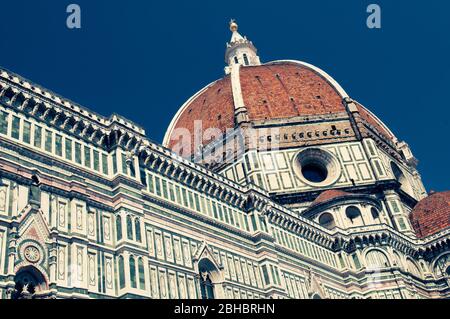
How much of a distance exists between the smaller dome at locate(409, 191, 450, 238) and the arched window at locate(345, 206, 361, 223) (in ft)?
33.7

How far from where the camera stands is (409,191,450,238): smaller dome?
179ft

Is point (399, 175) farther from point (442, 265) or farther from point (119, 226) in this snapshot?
point (119, 226)

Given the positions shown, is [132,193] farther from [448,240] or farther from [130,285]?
→ [448,240]

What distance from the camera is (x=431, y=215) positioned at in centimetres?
5600

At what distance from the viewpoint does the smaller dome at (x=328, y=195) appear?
49.6 meters

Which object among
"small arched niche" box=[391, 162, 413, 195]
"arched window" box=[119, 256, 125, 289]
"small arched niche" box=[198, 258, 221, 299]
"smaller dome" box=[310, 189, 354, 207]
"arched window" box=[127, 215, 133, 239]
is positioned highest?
"small arched niche" box=[391, 162, 413, 195]

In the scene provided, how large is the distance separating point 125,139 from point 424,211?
134 feet

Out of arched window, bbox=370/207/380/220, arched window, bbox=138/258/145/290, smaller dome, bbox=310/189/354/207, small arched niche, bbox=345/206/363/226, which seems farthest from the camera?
arched window, bbox=370/207/380/220

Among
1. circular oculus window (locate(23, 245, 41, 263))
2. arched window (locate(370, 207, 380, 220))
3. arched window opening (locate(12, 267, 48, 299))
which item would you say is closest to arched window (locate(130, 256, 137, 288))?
arched window opening (locate(12, 267, 48, 299))

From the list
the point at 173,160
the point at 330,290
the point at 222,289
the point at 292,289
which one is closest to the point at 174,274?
the point at 222,289

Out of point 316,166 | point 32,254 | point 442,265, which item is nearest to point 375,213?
point 442,265

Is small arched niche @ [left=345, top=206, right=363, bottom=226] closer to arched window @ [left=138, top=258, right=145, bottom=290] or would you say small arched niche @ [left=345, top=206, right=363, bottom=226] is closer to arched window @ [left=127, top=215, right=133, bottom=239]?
arched window @ [left=127, top=215, right=133, bottom=239]
